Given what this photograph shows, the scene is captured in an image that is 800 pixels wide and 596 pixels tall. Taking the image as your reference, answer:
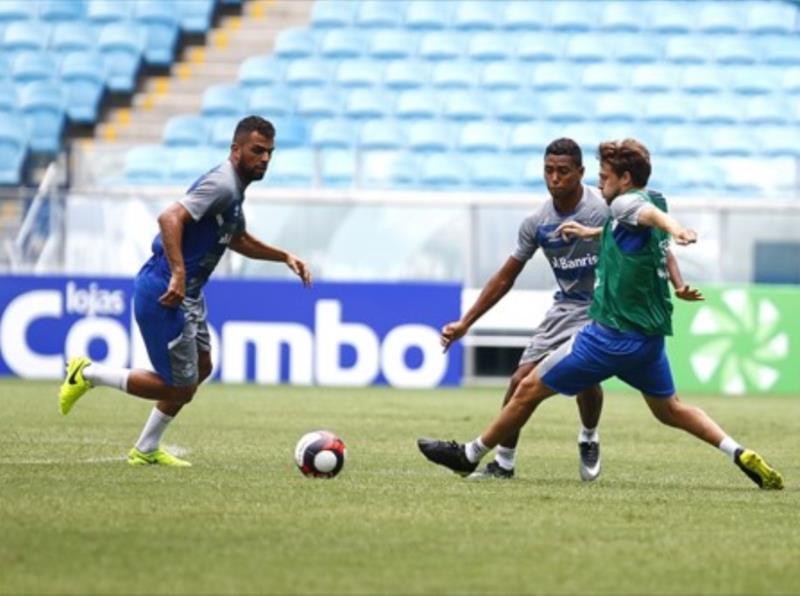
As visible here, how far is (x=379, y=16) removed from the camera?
27.4 meters

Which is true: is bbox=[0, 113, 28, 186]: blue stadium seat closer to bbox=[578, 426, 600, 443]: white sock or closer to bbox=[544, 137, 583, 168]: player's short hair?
bbox=[578, 426, 600, 443]: white sock

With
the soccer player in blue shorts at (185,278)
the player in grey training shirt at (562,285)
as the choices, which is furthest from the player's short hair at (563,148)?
the soccer player in blue shorts at (185,278)

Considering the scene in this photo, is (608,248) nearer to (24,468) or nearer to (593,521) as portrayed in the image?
(593,521)

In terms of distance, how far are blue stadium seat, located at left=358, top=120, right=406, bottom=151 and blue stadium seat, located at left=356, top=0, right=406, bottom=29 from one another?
7.15ft

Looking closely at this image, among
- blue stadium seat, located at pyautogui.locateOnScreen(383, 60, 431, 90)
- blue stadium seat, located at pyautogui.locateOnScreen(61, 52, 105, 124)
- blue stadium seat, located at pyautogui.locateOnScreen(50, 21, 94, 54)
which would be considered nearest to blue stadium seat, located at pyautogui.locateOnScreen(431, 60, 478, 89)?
blue stadium seat, located at pyautogui.locateOnScreen(383, 60, 431, 90)

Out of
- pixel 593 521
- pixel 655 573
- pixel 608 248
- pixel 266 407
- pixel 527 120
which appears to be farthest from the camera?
pixel 527 120

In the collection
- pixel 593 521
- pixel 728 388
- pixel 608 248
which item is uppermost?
pixel 608 248

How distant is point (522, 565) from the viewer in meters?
7.02

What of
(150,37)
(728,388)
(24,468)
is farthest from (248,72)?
(24,468)

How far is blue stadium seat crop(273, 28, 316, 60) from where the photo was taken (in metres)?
27.4

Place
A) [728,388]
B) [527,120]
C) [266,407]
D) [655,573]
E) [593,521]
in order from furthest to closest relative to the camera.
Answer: [527,120] → [728,388] → [266,407] → [593,521] → [655,573]

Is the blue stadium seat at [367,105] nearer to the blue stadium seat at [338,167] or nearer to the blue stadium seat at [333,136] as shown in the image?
the blue stadium seat at [333,136]

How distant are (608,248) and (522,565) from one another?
138 inches

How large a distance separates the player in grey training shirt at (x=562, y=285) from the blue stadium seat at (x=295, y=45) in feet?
54.2
